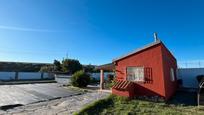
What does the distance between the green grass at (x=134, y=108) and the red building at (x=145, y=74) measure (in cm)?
116

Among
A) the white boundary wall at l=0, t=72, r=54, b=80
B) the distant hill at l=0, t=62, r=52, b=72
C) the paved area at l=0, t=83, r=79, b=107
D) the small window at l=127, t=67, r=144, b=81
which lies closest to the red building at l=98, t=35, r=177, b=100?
the small window at l=127, t=67, r=144, b=81

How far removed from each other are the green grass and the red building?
116 cm

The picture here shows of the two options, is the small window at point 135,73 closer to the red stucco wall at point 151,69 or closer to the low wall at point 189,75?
the red stucco wall at point 151,69

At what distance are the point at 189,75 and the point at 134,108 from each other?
1171 cm

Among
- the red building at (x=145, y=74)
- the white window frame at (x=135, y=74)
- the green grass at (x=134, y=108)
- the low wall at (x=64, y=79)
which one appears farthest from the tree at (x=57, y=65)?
the green grass at (x=134, y=108)

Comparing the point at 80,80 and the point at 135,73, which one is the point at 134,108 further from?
the point at 80,80

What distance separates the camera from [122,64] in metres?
16.3

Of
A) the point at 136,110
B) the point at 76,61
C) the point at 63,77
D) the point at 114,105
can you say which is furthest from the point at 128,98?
the point at 76,61

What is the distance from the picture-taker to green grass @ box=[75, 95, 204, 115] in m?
10.8

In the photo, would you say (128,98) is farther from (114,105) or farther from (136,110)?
(136,110)

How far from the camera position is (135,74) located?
15.3 metres

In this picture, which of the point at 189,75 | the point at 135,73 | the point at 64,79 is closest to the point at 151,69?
the point at 135,73

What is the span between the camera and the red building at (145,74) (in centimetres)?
1391

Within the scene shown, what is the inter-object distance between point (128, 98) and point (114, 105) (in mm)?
1773
